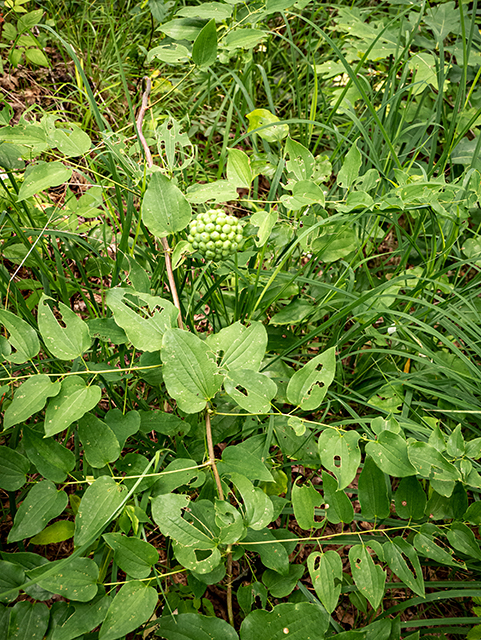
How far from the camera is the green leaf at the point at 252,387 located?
0.78 m

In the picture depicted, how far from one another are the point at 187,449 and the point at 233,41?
3.79ft

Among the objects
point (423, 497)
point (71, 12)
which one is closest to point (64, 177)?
point (423, 497)

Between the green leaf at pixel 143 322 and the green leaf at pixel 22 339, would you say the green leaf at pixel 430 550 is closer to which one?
the green leaf at pixel 143 322

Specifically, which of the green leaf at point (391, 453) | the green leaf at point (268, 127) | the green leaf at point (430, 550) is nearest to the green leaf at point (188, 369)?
the green leaf at point (391, 453)

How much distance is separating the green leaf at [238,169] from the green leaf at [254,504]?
0.70 m

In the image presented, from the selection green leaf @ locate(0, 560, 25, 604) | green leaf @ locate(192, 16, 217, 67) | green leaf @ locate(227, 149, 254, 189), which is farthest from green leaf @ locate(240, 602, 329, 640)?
green leaf @ locate(192, 16, 217, 67)

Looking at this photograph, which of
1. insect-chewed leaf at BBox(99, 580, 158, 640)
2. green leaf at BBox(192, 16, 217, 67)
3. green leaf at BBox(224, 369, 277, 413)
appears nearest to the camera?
insect-chewed leaf at BBox(99, 580, 158, 640)

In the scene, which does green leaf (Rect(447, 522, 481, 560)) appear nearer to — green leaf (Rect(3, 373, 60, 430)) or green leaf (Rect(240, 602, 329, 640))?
green leaf (Rect(240, 602, 329, 640))

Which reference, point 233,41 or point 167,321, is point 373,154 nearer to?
point 233,41

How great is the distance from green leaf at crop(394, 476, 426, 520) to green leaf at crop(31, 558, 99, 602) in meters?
0.66

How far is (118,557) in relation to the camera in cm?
75

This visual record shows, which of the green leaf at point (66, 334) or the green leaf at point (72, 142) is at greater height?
the green leaf at point (72, 142)

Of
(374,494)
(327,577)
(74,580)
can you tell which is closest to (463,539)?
(374,494)

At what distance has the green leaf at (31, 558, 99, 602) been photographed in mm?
745
